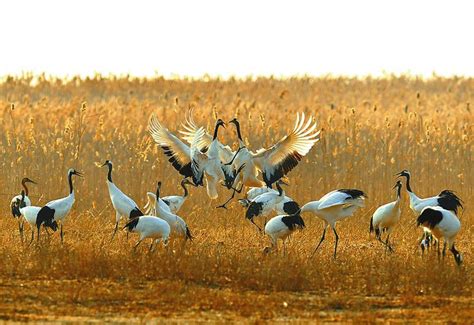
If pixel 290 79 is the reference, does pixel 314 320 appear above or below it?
below

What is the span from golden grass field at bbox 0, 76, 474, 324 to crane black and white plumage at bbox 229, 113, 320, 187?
78 centimetres

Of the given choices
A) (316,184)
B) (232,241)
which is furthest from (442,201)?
Result: (316,184)

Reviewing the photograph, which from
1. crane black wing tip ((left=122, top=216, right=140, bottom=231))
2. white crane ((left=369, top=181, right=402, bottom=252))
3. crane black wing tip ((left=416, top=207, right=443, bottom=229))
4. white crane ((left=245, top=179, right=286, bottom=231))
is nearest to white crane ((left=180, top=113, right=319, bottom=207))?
white crane ((left=245, top=179, right=286, bottom=231))

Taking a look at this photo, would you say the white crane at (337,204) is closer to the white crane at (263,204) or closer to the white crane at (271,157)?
the white crane at (271,157)

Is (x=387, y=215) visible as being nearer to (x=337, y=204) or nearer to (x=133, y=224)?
(x=337, y=204)

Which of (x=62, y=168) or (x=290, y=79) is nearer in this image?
(x=62, y=168)

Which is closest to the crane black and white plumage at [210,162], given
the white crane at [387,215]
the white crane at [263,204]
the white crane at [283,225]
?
the white crane at [263,204]

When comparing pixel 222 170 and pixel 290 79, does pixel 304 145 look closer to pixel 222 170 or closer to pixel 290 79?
pixel 222 170

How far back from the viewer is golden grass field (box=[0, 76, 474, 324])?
802cm

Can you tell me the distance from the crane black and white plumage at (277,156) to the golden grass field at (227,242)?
78 cm

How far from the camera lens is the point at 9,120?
1753 centimetres

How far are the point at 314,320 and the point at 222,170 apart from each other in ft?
14.5

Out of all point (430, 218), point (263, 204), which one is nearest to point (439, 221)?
point (430, 218)

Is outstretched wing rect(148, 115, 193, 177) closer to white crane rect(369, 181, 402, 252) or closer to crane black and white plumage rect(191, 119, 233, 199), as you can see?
crane black and white plumage rect(191, 119, 233, 199)
